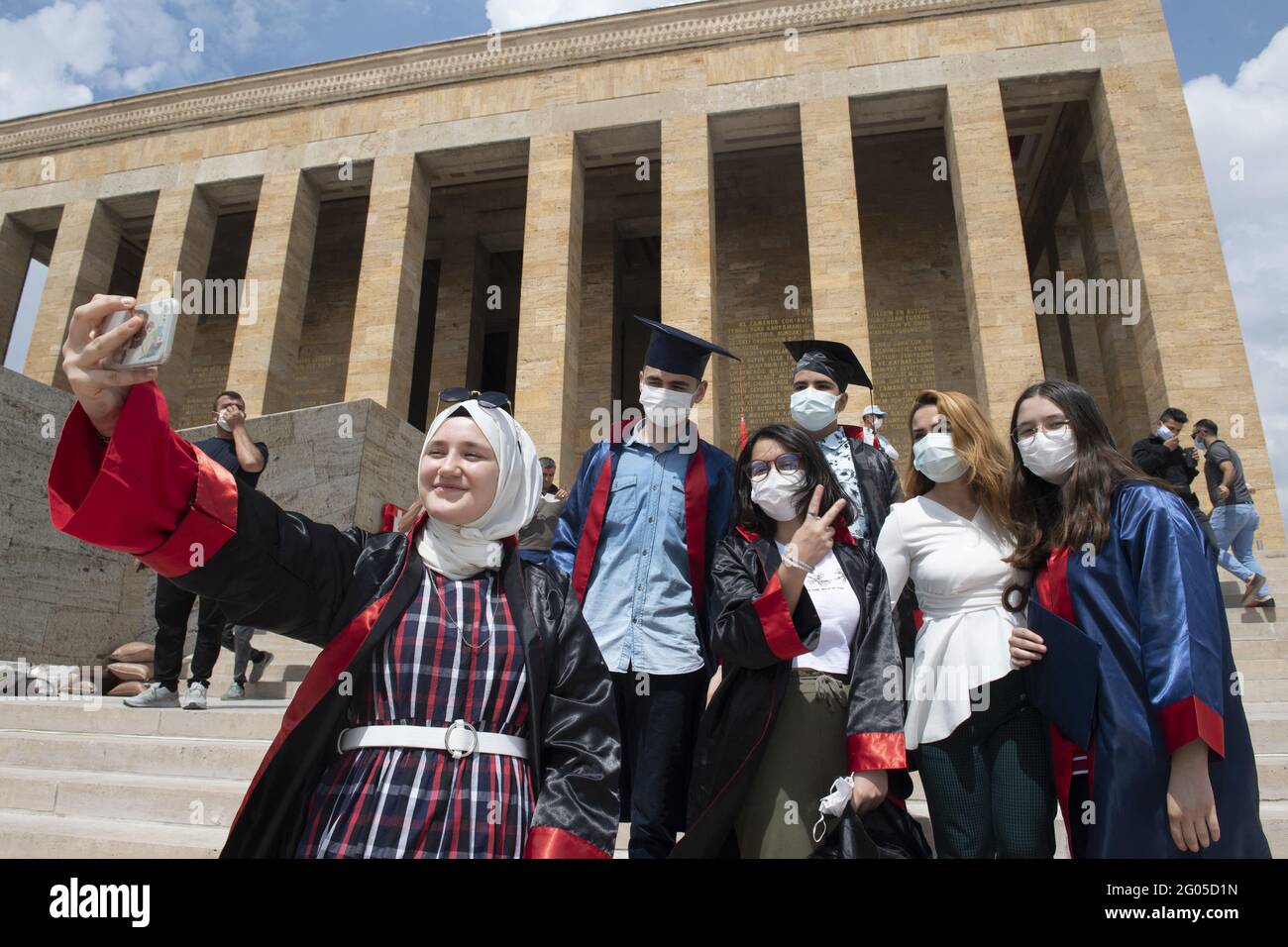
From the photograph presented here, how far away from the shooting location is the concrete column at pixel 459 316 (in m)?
19.4

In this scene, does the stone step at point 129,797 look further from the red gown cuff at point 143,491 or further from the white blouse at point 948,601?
the white blouse at point 948,601

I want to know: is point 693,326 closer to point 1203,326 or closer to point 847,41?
point 847,41

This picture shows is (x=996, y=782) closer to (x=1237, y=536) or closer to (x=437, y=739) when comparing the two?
(x=437, y=739)

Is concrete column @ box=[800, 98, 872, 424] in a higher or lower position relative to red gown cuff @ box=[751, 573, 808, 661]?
higher

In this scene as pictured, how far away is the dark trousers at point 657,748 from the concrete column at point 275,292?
1484 centimetres

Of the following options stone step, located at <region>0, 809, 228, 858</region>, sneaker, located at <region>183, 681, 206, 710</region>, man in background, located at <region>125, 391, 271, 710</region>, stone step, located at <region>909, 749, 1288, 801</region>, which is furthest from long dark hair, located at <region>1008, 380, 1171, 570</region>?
sneaker, located at <region>183, 681, 206, 710</region>

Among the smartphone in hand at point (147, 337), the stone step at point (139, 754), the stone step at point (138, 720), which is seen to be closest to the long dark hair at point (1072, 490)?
the smartphone in hand at point (147, 337)

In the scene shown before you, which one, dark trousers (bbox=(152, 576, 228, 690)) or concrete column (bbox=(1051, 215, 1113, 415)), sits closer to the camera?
dark trousers (bbox=(152, 576, 228, 690))

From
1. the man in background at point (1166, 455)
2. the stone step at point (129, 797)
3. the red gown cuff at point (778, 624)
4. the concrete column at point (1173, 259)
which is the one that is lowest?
the stone step at point (129, 797)

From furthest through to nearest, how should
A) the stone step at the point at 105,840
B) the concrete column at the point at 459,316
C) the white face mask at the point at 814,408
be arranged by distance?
the concrete column at the point at 459,316, the white face mask at the point at 814,408, the stone step at the point at 105,840

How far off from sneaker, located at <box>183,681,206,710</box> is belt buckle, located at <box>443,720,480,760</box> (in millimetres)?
4891

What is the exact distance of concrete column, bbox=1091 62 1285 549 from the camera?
1227 cm

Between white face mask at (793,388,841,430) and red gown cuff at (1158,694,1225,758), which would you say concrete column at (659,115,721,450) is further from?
red gown cuff at (1158,694,1225,758)

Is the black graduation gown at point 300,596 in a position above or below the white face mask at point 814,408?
below
